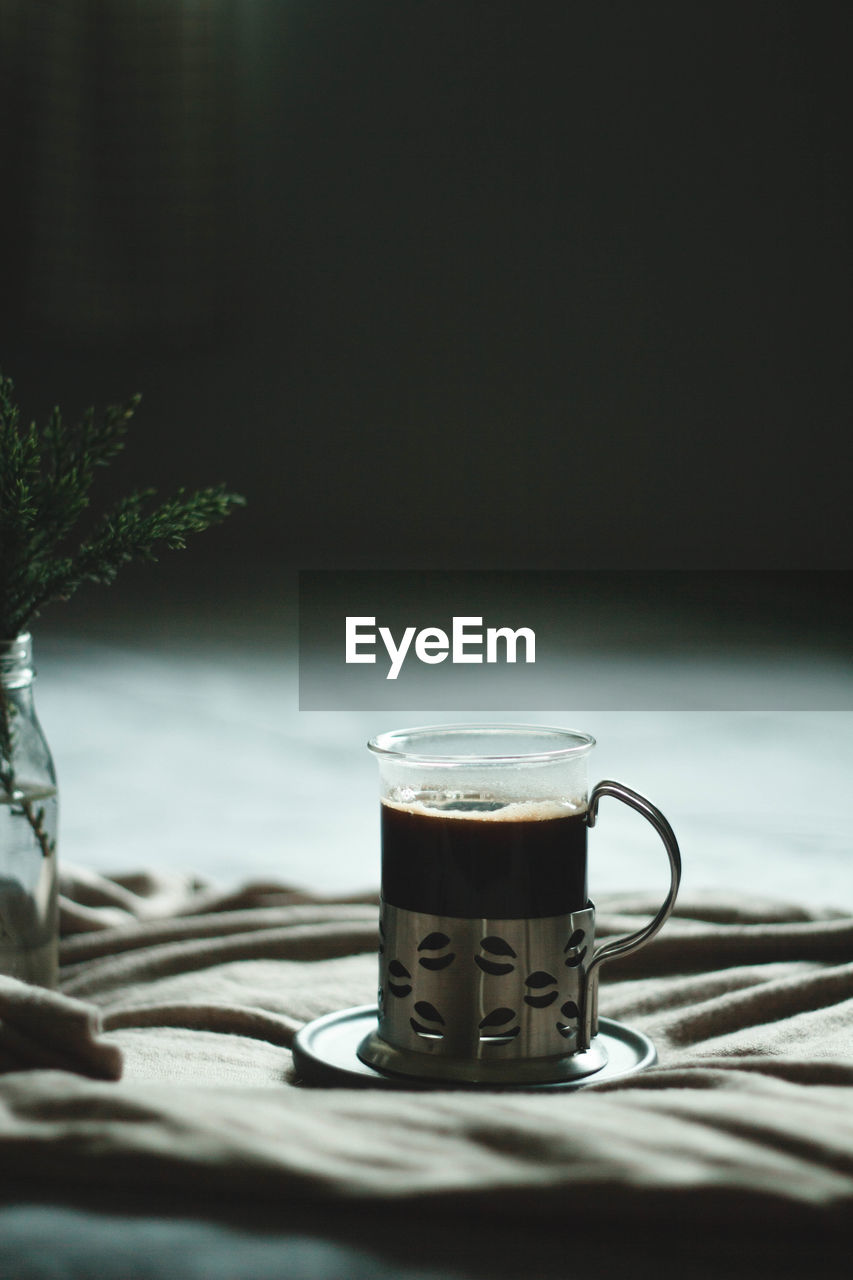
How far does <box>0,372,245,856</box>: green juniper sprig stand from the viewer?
25.8 inches

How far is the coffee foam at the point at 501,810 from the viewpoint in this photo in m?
0.61

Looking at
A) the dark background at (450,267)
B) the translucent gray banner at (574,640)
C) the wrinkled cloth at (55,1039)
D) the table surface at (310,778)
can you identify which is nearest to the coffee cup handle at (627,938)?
the wrinkled cloth at (55,1039)

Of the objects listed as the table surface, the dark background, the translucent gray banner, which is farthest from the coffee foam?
the dark background

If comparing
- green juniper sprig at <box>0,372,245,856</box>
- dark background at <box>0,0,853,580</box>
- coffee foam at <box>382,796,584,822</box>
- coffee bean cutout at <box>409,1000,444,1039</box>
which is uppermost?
dark background at <box>0,0,853,580</box>

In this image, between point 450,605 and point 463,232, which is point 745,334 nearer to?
point 463,232

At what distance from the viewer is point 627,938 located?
0.63 m

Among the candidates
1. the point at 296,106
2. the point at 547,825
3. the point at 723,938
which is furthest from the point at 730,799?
the point at 296,106

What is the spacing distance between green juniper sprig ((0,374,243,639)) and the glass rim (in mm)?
151

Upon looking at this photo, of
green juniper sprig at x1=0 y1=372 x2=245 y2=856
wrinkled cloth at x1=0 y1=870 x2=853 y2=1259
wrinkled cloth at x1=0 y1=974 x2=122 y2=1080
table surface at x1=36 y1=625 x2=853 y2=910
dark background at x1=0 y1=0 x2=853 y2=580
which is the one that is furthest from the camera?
dark background at x1=0 y1=0 x2=853 y2=580

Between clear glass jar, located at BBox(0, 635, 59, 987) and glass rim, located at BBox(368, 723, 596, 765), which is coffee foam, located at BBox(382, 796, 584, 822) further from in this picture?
clear glass jar, located at BBox(0, 635, 59, 987)

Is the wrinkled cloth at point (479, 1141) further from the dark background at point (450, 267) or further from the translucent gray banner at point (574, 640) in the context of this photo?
the dark background at point (450, 267)

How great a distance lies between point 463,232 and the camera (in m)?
4.96

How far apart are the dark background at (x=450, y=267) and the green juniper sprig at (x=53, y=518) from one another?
158 inches

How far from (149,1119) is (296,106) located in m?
Result: 5.08
